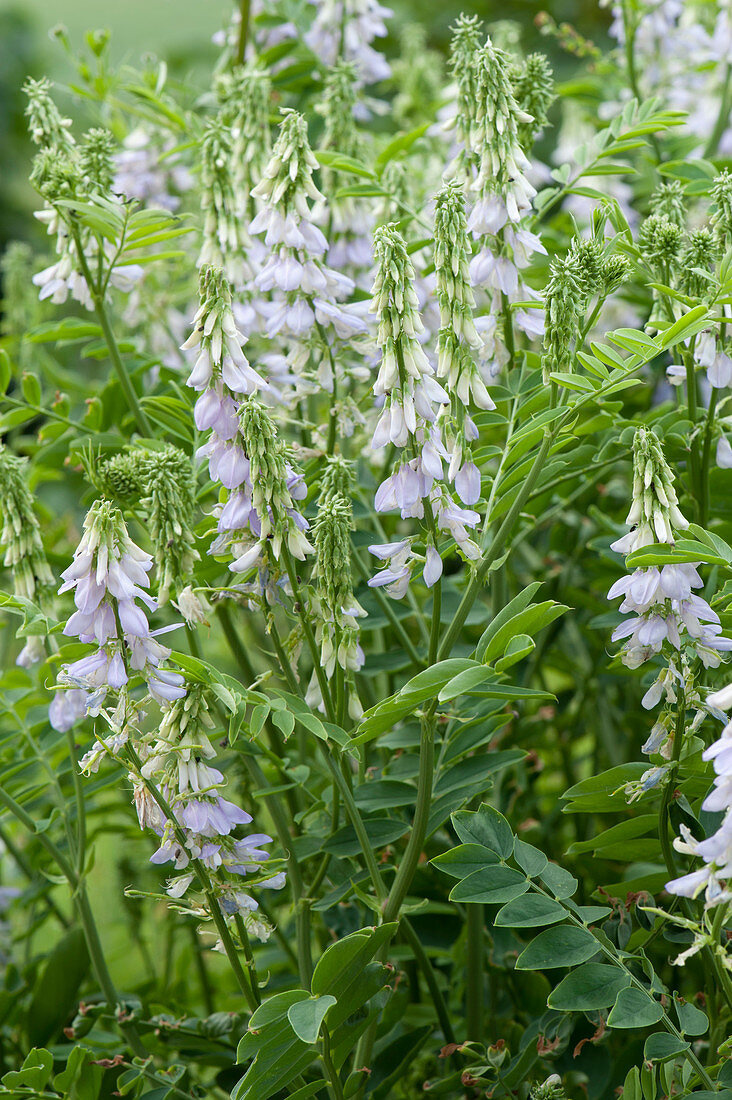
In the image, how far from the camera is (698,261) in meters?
0.84

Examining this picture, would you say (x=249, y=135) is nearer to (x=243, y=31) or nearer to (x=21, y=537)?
(x=243, y=31)

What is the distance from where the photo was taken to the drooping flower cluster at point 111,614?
71 cm

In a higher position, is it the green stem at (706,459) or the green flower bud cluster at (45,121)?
the green flower bud cluster at (45,121)

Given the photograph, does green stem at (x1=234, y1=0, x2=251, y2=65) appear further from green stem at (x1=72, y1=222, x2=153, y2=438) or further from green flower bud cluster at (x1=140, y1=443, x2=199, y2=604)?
green flower bud cluster at (x1=140, y1=443, x2=199, y2=604)

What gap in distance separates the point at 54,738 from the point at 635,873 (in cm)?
60

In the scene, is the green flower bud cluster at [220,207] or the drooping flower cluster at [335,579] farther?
the green flower bud cluster at [220,207]

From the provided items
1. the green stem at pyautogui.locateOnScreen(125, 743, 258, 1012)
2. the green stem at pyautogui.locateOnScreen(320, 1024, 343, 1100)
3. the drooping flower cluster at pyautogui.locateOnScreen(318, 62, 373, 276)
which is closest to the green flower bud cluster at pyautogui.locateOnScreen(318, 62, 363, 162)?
the drooping flower cluster at pyautogui.locateOnScreen(318, 62, 373, 276)

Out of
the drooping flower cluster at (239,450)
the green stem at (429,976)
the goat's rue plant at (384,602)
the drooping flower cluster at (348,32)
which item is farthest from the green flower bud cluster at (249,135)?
the green stem at (429,976)

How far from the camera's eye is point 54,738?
1107 mm

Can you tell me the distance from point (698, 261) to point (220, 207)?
0.45m

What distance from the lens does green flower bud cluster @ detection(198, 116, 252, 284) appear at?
1.03m

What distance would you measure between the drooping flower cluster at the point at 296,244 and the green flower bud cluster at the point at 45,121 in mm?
245

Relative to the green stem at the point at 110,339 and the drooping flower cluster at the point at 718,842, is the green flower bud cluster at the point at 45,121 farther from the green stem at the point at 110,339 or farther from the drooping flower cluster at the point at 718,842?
the drooping flower cluster at the point at 718,842

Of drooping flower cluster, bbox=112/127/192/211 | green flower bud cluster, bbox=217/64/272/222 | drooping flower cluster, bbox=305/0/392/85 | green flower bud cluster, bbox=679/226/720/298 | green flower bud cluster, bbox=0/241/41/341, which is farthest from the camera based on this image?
green flower bud cluster, bbox=0/241/41/341
